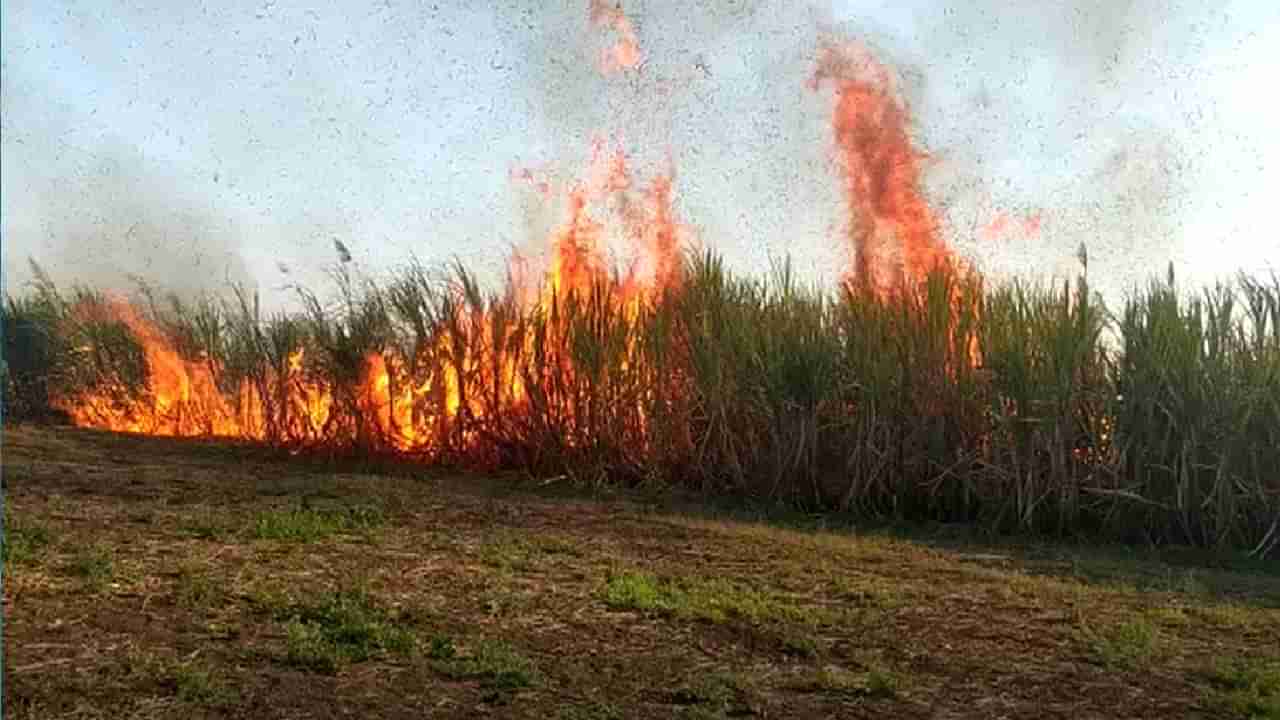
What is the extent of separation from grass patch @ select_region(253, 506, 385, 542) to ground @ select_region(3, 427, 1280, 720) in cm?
3

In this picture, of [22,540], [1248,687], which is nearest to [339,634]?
[22,540]

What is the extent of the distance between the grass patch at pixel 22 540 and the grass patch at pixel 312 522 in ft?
3.05

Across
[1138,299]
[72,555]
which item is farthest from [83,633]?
[1138,299]

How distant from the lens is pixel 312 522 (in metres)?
6.41

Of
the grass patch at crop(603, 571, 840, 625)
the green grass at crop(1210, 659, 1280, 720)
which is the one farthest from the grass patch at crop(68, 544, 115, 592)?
the green grass at crop(1210, 659, 1280, 720)

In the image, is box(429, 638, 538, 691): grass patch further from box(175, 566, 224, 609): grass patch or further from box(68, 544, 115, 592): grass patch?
box(68, 544, 115, 592): grass patch

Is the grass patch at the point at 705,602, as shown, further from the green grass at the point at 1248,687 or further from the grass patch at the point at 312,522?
the grass patch at the point at 312,522

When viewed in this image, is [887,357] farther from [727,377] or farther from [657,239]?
[657,239]

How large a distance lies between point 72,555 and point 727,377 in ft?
15.4

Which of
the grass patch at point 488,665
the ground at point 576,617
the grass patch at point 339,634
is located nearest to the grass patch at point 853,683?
the ground at point 576,617

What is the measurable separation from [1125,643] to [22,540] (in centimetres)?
455

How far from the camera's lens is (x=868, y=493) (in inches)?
329

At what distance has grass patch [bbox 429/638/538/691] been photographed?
154 inches

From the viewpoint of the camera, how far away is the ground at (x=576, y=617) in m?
3.81
